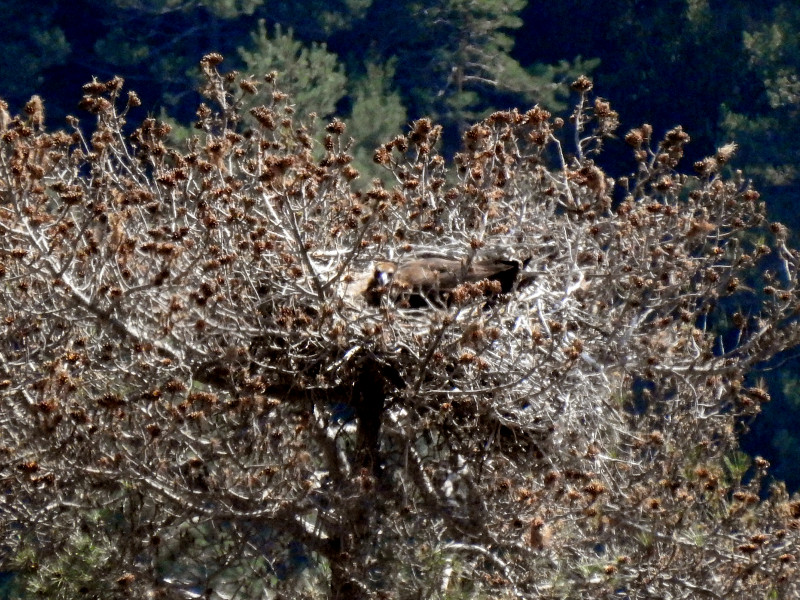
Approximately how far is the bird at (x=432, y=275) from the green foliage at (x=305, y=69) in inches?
433

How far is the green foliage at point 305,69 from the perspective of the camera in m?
15.1

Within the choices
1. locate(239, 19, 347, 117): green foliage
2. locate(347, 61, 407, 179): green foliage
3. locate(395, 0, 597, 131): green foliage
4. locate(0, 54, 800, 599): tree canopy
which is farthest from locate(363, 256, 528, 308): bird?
locate(395, 0, 597, 131): green foliage

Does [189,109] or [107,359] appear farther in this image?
[189,109]

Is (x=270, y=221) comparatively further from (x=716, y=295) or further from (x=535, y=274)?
(x=716, y=295)

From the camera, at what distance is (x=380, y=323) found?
3.64 meters

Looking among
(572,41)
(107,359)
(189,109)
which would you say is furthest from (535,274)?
(572,41)

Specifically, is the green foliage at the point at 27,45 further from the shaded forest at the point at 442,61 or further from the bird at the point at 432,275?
the bird at the point at 432,275

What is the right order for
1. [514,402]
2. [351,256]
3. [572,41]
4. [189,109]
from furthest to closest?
[572,41] → [189,109] → [514,402] → [351,256]

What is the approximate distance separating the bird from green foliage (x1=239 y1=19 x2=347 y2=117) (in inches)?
433

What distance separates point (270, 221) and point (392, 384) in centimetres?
67

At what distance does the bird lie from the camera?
149 inches

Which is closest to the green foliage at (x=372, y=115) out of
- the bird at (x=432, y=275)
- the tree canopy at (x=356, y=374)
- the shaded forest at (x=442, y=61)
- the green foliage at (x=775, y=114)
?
the shaded forest at (x=442, y=61)

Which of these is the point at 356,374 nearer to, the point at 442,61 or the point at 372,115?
the point at 372,115

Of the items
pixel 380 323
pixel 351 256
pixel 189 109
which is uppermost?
pixel 351 256
